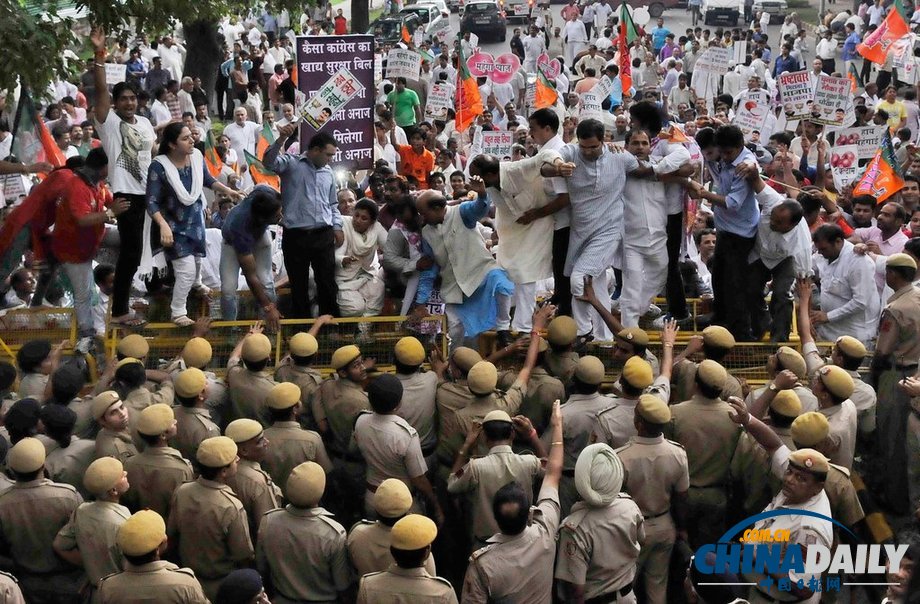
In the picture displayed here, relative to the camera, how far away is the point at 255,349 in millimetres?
7844

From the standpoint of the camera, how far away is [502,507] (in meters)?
Result: 5.94

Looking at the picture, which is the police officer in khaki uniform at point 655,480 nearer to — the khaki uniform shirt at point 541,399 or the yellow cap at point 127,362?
→ the khaki uniform shirt at point 541,399

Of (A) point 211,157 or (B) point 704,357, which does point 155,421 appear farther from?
(A) point 211,157

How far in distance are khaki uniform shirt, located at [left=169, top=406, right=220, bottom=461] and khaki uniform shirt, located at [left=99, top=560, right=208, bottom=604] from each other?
1649mm

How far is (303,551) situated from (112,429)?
5.20 feet

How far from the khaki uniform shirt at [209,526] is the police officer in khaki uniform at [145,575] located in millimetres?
665

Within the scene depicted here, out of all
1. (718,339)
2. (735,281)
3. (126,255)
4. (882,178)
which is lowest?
(718,339)

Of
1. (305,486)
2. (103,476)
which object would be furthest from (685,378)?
(103,476)

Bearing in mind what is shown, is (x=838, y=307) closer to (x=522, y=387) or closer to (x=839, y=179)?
(x=522, y=387)

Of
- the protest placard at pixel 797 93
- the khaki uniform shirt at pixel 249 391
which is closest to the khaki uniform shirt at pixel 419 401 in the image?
the khaki uniform shirt at pixel 249 391

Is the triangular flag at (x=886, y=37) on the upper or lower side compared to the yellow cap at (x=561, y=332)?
upper

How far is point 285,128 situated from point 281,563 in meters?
4.26

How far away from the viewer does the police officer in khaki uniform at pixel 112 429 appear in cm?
709

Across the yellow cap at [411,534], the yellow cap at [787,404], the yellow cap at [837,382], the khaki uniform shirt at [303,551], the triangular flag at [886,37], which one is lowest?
the khaki uniform shirt at [303,551]
